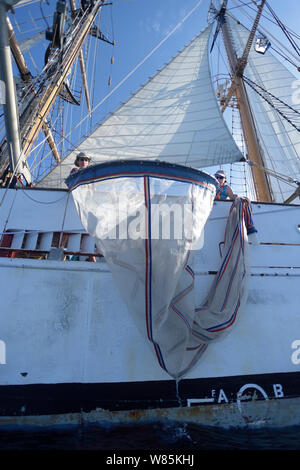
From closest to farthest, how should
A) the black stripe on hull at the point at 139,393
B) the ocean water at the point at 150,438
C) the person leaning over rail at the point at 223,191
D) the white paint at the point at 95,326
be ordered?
1. the ocean water at the point at 150,438
2. the black stripe on hull at the point at 139,393
3. the white paint at the point at 95,326
4. the person leaning over rail at the point at 223,191

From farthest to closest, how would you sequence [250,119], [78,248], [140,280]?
[250,119] < [78,248] < [140,280]

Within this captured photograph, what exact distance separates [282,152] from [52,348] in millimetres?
9942

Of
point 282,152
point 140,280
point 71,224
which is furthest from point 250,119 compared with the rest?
point 140,280

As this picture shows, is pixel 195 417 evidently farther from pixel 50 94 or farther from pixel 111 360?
pixel 50 94

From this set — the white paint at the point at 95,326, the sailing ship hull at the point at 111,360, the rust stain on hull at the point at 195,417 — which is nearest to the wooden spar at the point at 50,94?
the white paint at the point at 95,326

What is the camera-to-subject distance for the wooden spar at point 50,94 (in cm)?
660

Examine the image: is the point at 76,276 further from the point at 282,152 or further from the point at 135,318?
the point at 282,152

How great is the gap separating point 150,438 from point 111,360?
764 millimetres

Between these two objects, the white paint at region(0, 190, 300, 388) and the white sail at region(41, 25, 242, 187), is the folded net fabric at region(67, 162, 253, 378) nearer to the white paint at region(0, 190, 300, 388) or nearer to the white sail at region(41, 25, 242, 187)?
the white paint at region(0, 190, 300, 388)

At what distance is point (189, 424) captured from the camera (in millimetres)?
2686

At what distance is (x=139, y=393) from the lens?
278cm

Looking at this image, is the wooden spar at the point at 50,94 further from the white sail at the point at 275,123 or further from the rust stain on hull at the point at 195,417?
the white sail at the point at 275,123

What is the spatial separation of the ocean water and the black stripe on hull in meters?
0.17

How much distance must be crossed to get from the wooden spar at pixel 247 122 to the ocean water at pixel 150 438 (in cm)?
669
